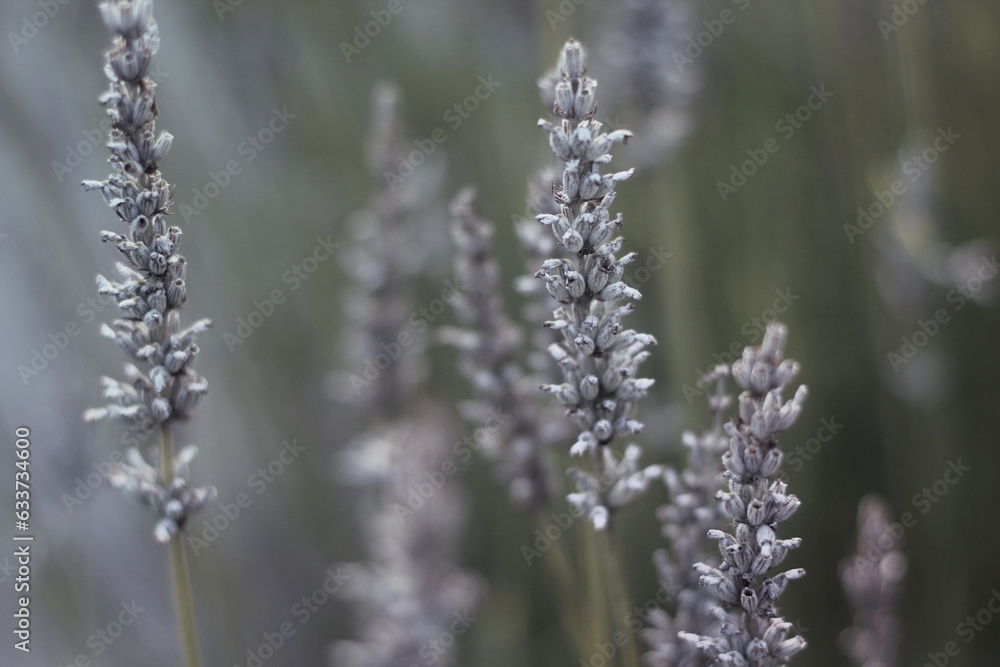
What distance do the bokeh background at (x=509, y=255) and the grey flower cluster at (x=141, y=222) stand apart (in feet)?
3.37

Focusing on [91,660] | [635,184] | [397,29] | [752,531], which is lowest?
[91,660]

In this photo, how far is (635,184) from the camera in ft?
11.1

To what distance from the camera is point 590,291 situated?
1.15 meters

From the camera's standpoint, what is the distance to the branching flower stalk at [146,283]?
112 cm

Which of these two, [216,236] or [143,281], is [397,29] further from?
[143,281]

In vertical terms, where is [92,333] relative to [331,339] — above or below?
below

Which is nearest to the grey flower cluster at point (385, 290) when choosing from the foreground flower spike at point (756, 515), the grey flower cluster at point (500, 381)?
the grey flower cluster at point (500, 381)

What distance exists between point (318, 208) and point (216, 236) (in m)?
0.50

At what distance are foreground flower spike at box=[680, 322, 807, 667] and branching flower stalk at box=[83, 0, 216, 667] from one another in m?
0.74

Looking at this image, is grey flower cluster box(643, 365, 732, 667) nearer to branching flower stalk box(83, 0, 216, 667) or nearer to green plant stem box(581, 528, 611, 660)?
green plant stem box(581, 528, 611, 660)

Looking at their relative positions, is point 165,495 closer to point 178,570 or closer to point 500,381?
point 178,570

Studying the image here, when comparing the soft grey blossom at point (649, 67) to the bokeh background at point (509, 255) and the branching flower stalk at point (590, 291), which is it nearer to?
the bokeh background at point (509, 255)

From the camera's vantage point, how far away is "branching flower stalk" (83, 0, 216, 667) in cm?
112

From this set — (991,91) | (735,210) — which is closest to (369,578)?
(735,210)
